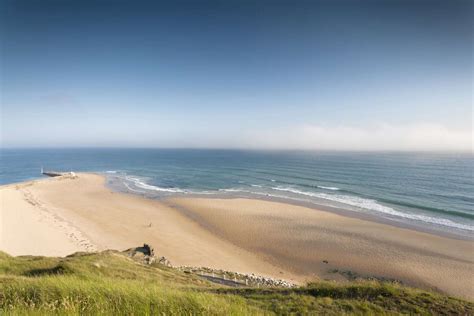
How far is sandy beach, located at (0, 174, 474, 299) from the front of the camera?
63.6 ft

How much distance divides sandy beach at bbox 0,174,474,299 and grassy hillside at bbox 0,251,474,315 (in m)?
11.4

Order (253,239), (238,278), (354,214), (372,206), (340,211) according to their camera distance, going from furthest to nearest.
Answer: (372,206) < (340,211) < (354,214) < (253,239) < (238,278)

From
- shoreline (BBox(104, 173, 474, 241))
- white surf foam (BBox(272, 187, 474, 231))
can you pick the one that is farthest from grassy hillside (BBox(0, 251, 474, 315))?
white surf foam (BBox(272, 187, 474, 231))

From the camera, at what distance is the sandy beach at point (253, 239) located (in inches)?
763

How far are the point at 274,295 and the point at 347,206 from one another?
3386 centimetres

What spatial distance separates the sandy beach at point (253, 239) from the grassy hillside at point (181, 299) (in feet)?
37.4

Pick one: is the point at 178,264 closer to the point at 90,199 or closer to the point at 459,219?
the point at 90,199

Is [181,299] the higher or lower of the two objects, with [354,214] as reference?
higher

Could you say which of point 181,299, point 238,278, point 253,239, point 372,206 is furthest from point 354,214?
point 181,299

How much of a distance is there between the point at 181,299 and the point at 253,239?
22114 mm

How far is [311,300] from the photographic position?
7.05 metres

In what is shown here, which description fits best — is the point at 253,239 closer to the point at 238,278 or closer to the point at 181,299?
the point at 238,278

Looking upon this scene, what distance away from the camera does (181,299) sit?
4.70 meters

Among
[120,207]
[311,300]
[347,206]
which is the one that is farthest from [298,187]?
[311,300]
